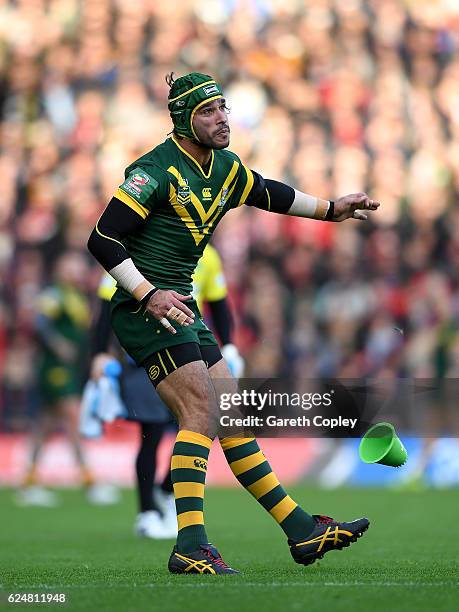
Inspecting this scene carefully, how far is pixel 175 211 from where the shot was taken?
260 inches

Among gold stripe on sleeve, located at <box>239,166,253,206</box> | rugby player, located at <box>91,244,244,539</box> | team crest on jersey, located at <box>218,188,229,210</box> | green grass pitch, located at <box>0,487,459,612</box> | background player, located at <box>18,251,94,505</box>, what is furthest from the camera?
background player, located at <box>18,251,94,505</box>

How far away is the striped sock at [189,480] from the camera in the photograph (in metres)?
6.44

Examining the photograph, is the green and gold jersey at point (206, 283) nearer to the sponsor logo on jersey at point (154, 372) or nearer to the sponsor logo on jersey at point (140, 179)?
the sponsor logo on jersey at point (154, 372)

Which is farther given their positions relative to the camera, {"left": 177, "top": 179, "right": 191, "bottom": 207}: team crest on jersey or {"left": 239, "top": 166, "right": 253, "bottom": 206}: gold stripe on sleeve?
{"left": 239, "top": 166, "right": 253, "bottom": 206}: gold stripe on sleeve

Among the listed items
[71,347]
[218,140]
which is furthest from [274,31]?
[218,140]

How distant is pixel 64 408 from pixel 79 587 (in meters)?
8.94

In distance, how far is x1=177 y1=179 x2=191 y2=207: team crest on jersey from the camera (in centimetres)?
659

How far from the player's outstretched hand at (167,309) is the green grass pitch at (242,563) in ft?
3.97

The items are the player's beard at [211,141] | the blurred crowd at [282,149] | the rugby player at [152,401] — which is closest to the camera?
the player's beard at [211,141]

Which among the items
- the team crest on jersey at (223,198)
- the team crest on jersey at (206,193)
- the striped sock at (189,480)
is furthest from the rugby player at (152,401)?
the striped sock at (189,480)

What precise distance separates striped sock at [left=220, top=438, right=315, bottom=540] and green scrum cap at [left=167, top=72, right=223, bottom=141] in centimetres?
159

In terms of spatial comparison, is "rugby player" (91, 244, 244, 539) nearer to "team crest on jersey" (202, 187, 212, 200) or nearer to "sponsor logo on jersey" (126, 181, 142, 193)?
"team crest on jersey" (202, 187, 212, 200)

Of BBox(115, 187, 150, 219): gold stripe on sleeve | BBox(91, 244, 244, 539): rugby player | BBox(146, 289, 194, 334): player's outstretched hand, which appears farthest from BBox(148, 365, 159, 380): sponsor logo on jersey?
BBox(91, 244, 244, 539): rugby player

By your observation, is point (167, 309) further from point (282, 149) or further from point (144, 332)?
point (282, 149)
